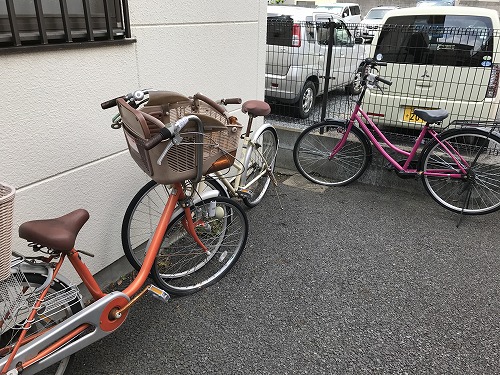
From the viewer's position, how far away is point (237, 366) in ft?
7.41

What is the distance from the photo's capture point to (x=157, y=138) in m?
1.82

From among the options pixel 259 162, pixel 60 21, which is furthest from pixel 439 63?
pixel 60 21

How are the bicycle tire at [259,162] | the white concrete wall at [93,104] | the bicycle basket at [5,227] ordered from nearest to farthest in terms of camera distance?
1. the bicycle basket at [5,227]
2. the white concrete wall at [93,104]
3. the bicycle tire at [259,162]

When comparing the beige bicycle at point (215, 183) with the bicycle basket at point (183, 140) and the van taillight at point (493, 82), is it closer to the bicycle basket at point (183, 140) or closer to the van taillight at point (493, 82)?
the bicycle basket at point (183, 140)

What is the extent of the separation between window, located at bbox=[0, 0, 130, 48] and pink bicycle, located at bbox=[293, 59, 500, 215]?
8.75ft

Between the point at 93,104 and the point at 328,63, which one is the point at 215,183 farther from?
the point at 328,63

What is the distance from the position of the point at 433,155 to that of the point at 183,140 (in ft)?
9.65

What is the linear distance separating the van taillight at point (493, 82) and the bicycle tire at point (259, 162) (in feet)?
8.21

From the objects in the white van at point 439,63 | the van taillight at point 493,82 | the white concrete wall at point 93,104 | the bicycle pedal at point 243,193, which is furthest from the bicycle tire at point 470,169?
the white concrete wall at point 93,104

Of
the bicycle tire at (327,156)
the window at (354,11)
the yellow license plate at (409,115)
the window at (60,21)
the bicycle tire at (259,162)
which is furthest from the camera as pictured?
the window at (354,11)

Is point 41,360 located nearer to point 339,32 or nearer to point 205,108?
point 205,108

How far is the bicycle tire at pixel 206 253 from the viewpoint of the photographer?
2850 mm

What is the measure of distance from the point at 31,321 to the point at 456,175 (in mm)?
3815

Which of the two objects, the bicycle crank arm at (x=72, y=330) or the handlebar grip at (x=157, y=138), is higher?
the handlebar grip at (x=157, y=138)
